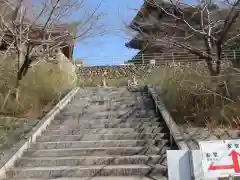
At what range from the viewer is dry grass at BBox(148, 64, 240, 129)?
23.7ft

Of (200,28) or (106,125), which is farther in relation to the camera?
(200,28)

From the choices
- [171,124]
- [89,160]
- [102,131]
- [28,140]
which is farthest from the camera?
[102,131]

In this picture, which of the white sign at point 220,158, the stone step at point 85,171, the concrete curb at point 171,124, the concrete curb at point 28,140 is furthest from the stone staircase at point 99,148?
the white sign at point 220,158

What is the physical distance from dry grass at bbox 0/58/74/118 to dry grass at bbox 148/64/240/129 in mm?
3301

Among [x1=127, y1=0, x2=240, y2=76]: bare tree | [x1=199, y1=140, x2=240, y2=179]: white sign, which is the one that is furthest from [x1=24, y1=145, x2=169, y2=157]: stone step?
[x1=127, y1=0, x2=240, y2=76]: bare tree

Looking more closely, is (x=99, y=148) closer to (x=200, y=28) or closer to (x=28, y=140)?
(x=28, y=140)

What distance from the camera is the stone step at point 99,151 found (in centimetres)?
621

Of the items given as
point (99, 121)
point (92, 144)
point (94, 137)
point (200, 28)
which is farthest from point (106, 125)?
point (200, 28)

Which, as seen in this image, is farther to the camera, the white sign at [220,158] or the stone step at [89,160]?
the stone step at [89,160]

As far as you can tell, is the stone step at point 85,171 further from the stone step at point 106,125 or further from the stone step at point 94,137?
the stone step at point 106,125

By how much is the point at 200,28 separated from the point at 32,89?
4.84 metres

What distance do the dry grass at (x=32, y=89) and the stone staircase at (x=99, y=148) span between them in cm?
70

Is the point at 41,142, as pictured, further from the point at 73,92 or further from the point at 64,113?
the point at 73,92

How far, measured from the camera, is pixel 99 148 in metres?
6.42
